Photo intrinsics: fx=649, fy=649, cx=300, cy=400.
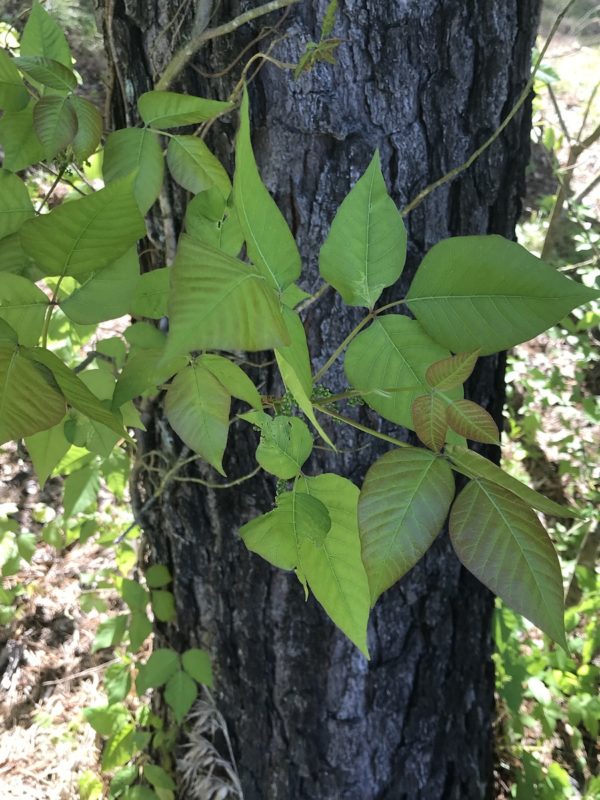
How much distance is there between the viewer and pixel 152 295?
0.74 metres

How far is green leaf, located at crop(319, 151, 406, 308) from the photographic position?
583mm

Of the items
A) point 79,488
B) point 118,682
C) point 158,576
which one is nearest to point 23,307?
point 79,488

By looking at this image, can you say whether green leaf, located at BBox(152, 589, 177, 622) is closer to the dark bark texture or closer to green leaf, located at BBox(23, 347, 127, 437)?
the dark bark texture

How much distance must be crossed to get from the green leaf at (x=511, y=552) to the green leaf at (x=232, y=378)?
0.22 metres

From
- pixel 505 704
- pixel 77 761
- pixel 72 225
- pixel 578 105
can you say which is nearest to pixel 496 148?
pixel 72 225

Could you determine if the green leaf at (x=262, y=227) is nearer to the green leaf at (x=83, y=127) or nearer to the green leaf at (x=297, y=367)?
the green leaf at (x=297, y=367)

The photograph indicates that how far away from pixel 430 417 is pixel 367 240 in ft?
0.64

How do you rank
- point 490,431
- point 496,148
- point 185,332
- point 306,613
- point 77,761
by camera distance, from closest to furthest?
1. point 185,332
2. point 490,431
3. point 496,148
4. point 306,613
5. point 77,761

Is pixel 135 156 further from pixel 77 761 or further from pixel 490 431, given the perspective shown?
pixel 77 761

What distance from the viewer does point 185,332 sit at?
1.17 feet

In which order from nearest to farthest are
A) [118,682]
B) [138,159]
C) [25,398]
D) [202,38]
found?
1. [25,398]
2. [138,159]
3. [202,38]
4. [118,682]

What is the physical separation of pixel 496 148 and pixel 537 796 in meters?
1.43

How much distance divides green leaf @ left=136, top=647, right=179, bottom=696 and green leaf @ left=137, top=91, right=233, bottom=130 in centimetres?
98

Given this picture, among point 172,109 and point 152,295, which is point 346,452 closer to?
point 152,295
